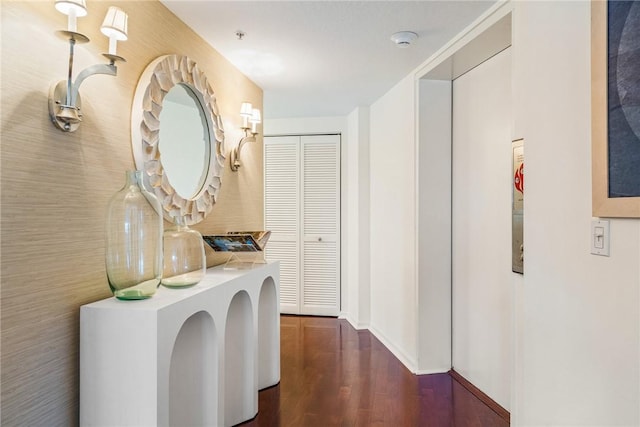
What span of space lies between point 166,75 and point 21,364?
57.0 inches

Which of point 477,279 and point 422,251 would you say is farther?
point 422,251

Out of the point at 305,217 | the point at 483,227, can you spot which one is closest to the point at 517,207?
the point at 483,227

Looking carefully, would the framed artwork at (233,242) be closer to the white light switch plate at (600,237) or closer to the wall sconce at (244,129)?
the wall sconce at (244,129)

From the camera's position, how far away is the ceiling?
2.11 metres

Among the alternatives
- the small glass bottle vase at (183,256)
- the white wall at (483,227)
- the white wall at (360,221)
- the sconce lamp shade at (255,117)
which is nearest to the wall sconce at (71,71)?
the small glass bottle vase at (183,256)

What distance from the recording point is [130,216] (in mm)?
1589

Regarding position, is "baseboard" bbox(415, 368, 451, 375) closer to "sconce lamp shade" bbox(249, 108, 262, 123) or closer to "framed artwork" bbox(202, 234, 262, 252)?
"framed artwork" bbox(202, 234, 262, 252)

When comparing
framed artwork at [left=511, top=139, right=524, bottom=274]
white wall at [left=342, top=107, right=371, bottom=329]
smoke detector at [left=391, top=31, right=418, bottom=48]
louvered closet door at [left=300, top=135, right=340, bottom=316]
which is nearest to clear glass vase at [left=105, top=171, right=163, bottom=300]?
smoke detector at [left=391, top=31, right=418, bottom=48]

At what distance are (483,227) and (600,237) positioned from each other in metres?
1.36

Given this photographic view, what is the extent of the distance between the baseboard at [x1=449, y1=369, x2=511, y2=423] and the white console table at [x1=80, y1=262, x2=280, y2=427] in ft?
4.46

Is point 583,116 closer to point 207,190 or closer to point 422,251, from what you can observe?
point 422,251

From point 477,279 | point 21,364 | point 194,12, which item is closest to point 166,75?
point 194,12

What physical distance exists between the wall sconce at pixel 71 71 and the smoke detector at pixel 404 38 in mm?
1575

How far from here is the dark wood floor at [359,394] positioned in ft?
7.91
